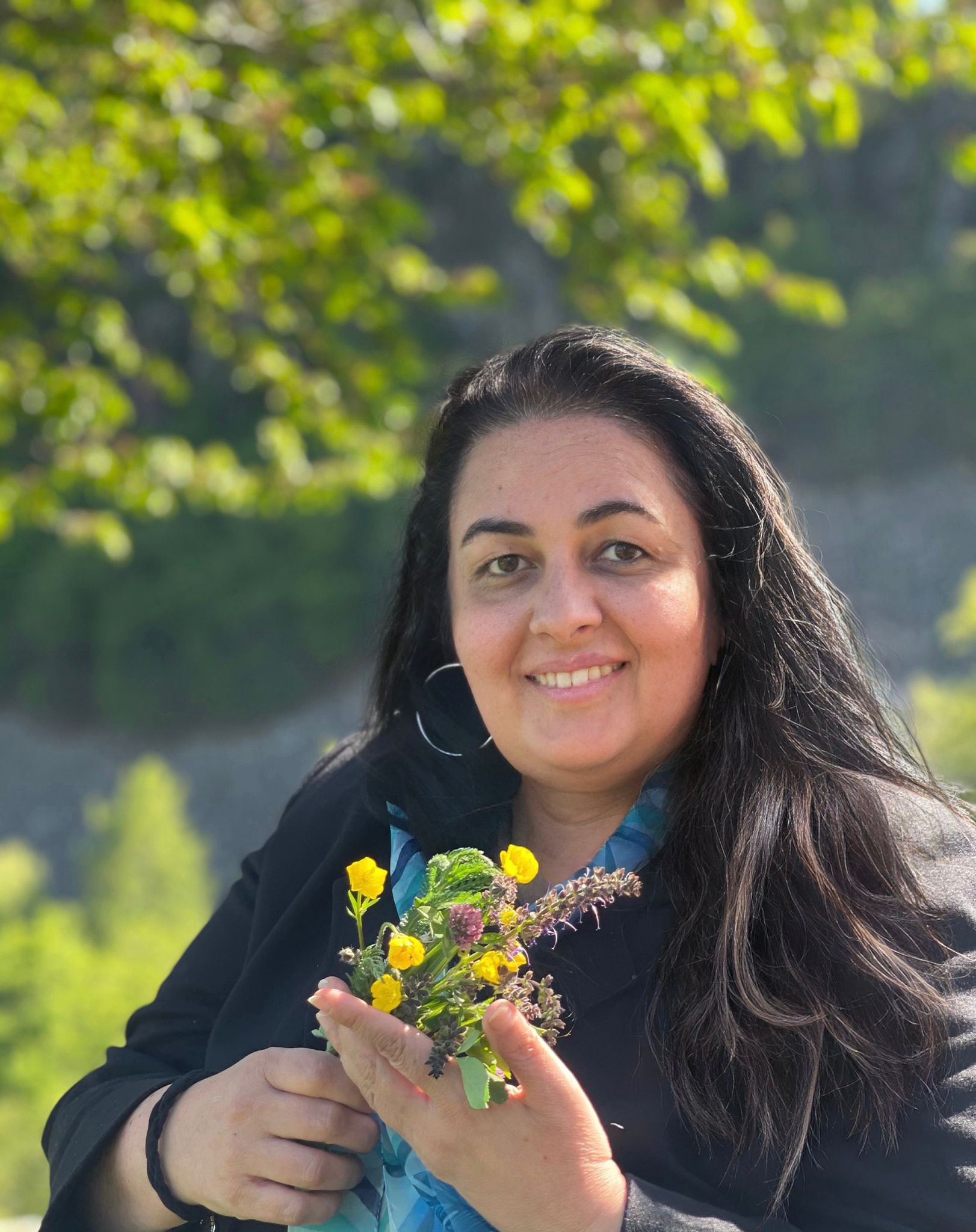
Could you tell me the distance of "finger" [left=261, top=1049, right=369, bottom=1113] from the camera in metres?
1.47

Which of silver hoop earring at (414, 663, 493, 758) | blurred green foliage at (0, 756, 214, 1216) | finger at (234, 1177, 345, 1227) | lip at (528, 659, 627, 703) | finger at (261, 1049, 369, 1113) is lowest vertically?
finger at (234, 1177, 345, 1227)

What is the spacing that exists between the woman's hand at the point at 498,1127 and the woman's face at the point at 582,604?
1.59 ft

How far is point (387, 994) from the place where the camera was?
1.27m

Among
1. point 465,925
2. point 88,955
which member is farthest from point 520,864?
point 88,955

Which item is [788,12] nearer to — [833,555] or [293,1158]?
[293,1158]

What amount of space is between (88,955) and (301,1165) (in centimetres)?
607

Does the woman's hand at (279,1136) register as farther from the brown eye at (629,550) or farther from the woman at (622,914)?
the brown eye at (629,550)

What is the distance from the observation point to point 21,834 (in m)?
17.6

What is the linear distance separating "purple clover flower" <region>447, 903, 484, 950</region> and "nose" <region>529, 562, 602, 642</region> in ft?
1.40

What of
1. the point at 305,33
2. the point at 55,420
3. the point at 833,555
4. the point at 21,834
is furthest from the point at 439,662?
the point at 833,555

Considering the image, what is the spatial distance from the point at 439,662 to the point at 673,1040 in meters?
0.80

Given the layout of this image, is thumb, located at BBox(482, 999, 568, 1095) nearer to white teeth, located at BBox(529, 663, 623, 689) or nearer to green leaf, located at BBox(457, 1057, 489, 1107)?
green leaf, located at BBox(457, 1057, 489, 1107)

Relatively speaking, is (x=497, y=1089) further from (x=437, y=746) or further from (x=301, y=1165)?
(x=437, y=746)

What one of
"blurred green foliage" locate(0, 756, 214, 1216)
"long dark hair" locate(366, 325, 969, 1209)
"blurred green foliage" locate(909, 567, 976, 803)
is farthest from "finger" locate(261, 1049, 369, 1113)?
"blurred green foliage" locate(909, 567, 976, 803)
